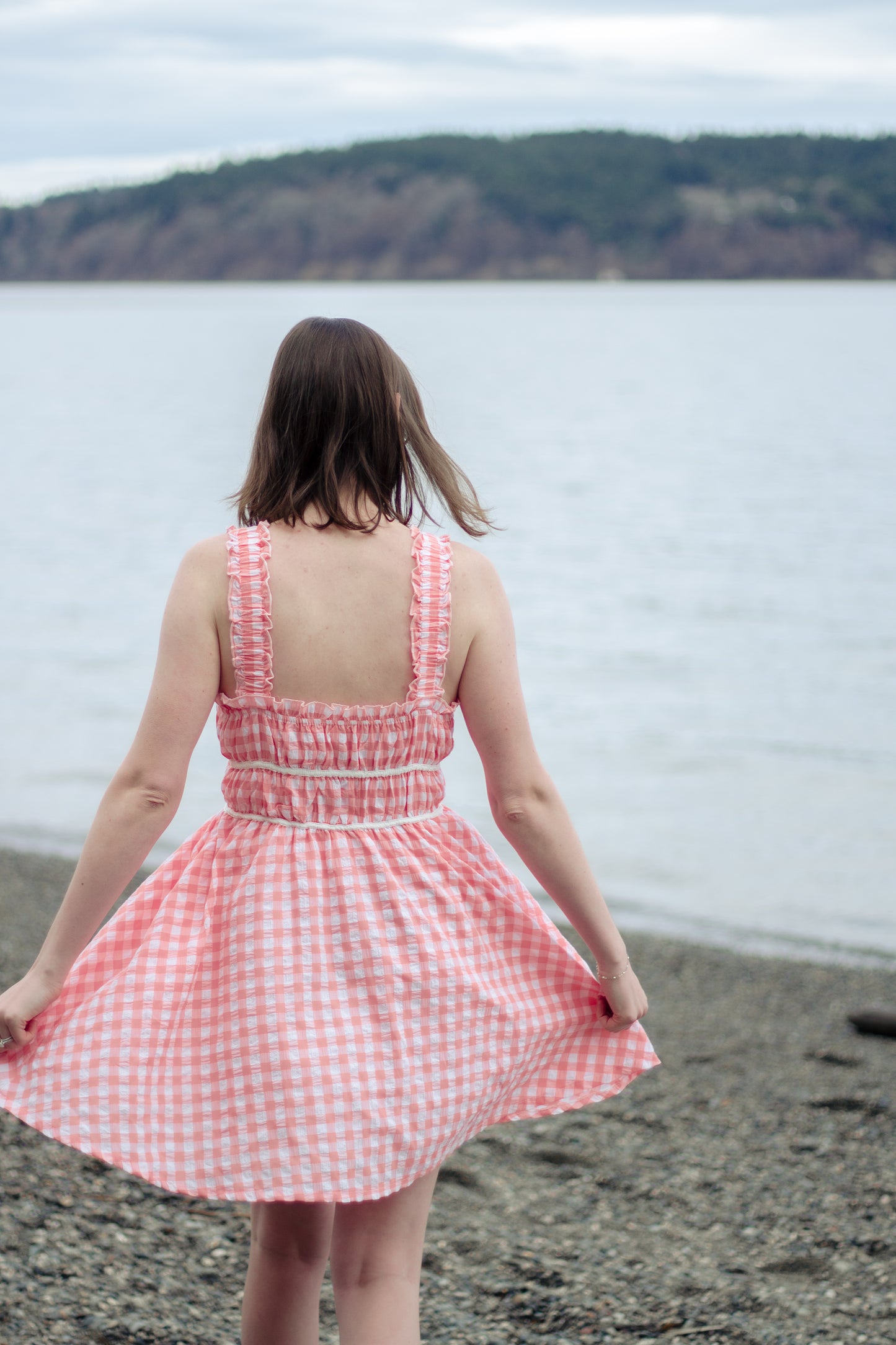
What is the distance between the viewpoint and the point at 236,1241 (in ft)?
9.96

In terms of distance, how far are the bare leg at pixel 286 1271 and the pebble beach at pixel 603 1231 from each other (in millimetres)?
798

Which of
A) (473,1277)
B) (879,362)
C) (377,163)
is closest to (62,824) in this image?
(473,1277)

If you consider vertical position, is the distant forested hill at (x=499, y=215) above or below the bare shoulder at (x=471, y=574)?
above

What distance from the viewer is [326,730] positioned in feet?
5.80

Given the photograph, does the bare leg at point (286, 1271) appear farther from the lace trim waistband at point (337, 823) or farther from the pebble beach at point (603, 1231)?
the pebble beach at point (603, 1231)

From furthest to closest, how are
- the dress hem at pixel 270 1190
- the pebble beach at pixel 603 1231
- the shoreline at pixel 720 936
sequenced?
1. the shoreline at pixel 720 936
2. the pebble beach at pixel 603 1231
3. the dress hem at pixel 270 1190

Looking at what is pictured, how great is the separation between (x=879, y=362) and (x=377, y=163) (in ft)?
130

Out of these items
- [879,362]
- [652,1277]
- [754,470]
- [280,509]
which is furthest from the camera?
[879,362]

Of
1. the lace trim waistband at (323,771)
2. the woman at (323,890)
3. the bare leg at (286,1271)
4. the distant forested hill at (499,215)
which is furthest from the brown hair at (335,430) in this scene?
the distant forested hill at (499,215)

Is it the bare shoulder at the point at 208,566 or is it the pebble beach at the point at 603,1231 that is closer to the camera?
the bare shoulder at the point at 208,566

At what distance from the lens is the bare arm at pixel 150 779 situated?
1724 millimetres

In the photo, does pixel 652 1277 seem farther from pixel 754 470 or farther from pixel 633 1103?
pixel 754 470

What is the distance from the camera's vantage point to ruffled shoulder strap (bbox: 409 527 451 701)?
5.74 ft

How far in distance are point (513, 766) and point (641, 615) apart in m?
15.0
